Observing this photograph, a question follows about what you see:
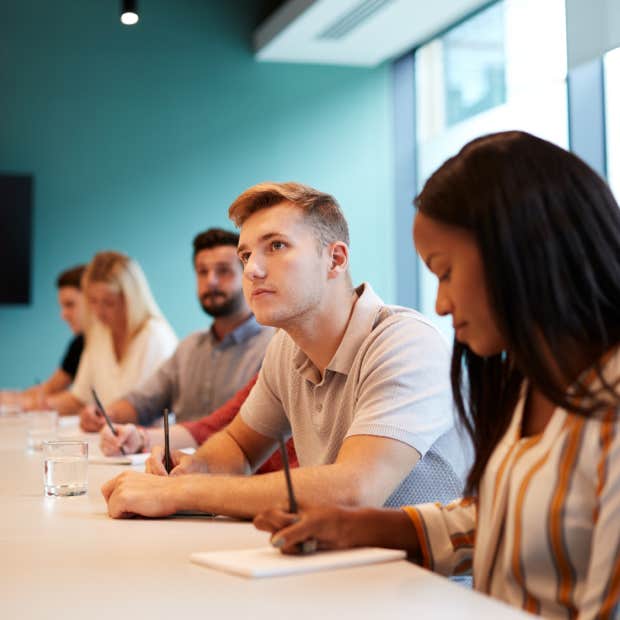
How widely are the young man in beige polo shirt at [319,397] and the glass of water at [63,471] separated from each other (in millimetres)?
148

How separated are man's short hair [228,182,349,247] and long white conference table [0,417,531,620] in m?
0.74

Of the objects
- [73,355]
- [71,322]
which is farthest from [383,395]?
[71,322]

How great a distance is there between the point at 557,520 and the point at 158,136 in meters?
5.22

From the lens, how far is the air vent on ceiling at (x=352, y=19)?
507 centimetres

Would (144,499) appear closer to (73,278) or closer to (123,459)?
(123,459)

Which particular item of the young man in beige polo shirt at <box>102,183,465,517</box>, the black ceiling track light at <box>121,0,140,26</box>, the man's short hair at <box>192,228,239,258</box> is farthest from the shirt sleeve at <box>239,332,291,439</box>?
the man's short hair at <box>192,228,239,258</box>

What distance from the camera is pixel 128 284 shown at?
4.48 metres

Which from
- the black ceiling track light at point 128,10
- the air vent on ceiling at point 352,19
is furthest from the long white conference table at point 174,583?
the air vent on ceiling at point 352,19

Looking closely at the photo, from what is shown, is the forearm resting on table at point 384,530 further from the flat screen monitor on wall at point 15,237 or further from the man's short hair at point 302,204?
the flat screen monitor on wall at point 15,237

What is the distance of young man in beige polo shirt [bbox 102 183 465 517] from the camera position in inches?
61.4

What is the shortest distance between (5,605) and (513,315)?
659mm

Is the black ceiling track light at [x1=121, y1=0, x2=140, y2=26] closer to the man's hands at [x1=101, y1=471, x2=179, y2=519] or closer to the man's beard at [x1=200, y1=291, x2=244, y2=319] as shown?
the man's beard at [x1=200, y1=291, x2=244, y2=319]

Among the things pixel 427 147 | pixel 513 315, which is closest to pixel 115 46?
pixel 427 147

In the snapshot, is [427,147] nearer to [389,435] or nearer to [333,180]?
[333,180]
